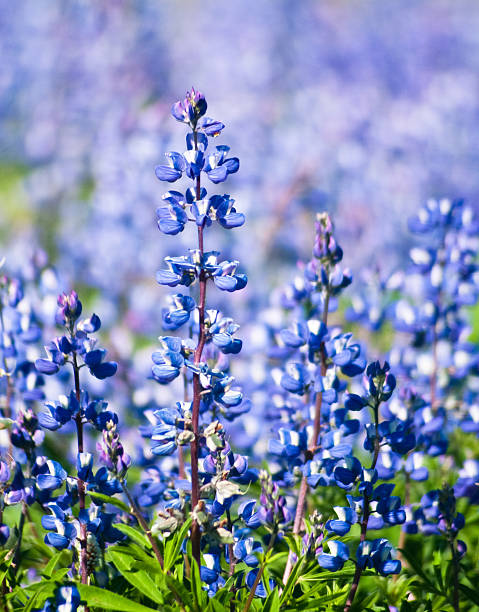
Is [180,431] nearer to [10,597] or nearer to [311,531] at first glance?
[311,531]

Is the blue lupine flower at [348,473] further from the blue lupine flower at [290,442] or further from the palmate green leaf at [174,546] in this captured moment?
the palmate green leaf at [174,546]

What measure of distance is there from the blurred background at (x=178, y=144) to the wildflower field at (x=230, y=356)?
0.11 ft

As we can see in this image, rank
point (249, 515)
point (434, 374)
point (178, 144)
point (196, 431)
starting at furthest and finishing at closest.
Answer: point (178, 144) < point (434, 374) < point (249, 515) < point (196, 431)

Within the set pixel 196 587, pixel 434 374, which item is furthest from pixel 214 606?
pixel 434 374

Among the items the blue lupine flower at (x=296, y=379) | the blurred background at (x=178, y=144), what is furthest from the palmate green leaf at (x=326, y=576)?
the blurred background at (x=178, y=144)

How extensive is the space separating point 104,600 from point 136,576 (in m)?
0.07

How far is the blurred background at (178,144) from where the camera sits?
15.3ft

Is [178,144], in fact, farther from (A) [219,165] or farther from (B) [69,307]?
(B) [69,307]

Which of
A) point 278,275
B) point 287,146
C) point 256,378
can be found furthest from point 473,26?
point 256,378

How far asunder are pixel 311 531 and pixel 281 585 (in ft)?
0.40

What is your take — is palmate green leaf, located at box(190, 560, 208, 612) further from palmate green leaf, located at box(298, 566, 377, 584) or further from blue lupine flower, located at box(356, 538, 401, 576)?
blue lupine flower, located at box(356, 538, 401, 576)

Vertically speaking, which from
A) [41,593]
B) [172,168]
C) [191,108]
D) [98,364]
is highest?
[191,108]

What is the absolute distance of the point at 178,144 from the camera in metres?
4.71

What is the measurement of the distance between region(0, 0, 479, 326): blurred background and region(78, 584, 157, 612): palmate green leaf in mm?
1857
